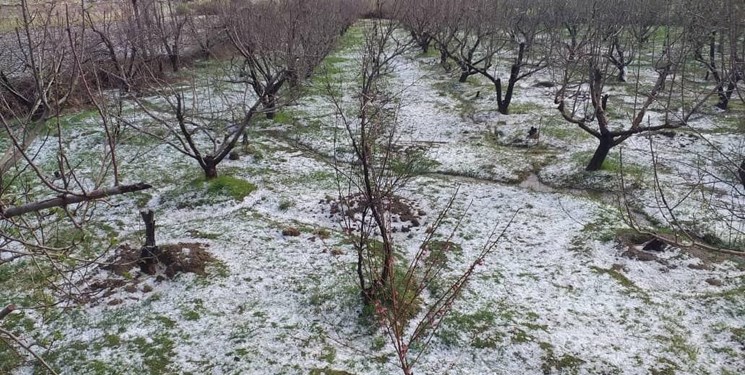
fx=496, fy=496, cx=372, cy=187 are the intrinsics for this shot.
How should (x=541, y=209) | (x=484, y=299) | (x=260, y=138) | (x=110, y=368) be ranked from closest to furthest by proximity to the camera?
(x=110, y=368)
(x=484, y=299)
(x=541, y=209)
(x=260, y=138)

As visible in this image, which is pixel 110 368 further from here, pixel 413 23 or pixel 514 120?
pixel 413 23

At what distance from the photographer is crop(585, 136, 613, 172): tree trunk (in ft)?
34.9

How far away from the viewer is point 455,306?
7156 millimetres

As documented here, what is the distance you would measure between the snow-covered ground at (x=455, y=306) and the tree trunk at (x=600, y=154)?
0.85 feet

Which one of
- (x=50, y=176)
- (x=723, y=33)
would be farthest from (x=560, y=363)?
(x=50, y=176)

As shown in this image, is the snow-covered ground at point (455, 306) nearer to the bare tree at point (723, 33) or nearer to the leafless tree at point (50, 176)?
the leafless tree at point (50, 176)

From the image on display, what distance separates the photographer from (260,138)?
13914 mm

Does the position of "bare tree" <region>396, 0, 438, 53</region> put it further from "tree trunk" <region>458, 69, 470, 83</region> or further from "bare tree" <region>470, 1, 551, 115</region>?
"bare tree" <region>470, 1, 551, 115</region>

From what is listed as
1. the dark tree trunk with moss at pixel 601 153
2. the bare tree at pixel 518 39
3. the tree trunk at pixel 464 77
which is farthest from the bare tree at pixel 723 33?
the tree trunk at pixel 464 77

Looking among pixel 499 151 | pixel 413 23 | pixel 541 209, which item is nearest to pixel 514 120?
pixel 499 151

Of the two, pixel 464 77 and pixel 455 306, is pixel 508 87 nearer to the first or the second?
pixel 464 77

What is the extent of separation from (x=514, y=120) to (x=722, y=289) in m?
8.43

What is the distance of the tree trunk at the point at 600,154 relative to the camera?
419 inches

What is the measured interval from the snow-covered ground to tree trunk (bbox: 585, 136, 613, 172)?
0.26m
